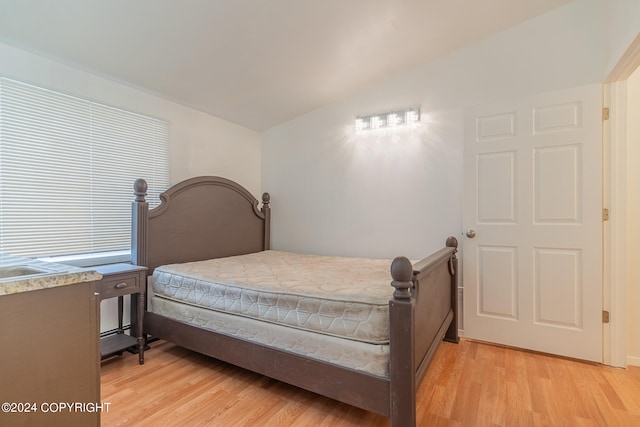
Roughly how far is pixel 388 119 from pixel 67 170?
2761mm

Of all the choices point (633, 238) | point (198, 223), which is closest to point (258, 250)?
point (198, 223)

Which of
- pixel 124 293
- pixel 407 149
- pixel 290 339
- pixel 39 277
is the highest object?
pixel 407 149

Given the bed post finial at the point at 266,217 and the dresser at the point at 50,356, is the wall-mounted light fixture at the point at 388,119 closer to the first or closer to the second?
the bed post finial at the point at 266,217

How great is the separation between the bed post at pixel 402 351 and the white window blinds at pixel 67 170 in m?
2.41

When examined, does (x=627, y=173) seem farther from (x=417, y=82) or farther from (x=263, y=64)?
(x=263, y=64)

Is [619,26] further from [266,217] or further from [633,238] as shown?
[266,217]

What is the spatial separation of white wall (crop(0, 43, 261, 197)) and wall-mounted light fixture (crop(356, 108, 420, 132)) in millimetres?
1446

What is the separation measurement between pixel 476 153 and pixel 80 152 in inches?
126

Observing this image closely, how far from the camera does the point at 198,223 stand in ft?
10.2

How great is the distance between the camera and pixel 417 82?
3045 millimetres

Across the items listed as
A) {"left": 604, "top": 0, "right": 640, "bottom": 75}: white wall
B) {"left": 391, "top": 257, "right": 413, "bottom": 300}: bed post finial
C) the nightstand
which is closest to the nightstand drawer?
the nightstand

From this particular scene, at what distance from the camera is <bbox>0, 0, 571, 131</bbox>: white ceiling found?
1.93m

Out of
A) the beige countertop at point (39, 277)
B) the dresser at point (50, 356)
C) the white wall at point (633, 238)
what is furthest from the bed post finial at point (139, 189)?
the white wall at point (633, 238)

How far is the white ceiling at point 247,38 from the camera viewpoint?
1.93m
